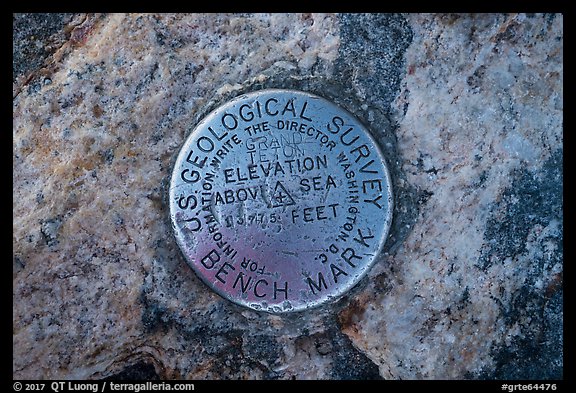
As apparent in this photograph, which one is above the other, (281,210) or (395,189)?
(281,210)

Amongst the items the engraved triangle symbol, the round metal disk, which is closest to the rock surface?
the round metal disk

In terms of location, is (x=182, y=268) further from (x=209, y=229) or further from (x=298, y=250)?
(x=298, y=250)

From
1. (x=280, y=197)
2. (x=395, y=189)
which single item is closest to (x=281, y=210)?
(x=280, y=197)

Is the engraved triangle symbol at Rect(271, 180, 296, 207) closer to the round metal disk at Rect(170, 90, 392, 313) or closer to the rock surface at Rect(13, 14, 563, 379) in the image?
the round metal disk at Rect(170, 90, 392, 313)

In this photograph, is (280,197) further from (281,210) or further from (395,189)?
(395,189)
